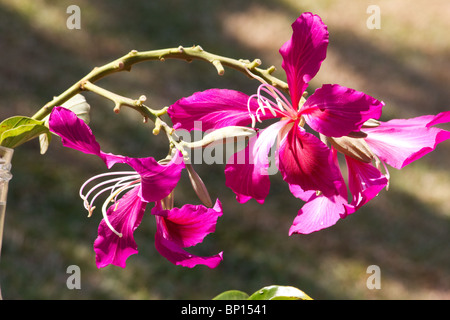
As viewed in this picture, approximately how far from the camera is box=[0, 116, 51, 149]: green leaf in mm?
492

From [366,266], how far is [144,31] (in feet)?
4.54

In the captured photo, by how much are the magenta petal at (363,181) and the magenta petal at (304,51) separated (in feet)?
0.25

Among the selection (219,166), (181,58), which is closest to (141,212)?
(181,58)

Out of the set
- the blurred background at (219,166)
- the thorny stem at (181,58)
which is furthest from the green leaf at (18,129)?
the blurred background at (219,166)

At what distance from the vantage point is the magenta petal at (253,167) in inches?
17.7

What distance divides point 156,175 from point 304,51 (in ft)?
0.45

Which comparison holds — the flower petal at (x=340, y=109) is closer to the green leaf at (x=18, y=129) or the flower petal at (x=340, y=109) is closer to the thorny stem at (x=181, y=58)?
the thorny stem at (x=181, y=58)

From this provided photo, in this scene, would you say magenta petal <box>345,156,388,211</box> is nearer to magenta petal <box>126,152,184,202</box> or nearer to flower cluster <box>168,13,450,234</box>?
flower cluster <box>168,13,450,234</box>

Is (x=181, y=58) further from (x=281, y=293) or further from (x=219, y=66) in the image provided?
(x=281, y=293)

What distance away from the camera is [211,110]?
44cm

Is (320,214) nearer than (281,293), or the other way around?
(320,214)

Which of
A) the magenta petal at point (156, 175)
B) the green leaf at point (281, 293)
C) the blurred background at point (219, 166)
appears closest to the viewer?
the magenta petal at point (156, 175)

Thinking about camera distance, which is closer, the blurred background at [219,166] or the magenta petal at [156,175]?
the magenta petal at [156,175]

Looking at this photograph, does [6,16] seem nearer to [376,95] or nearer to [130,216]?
[376,95]
